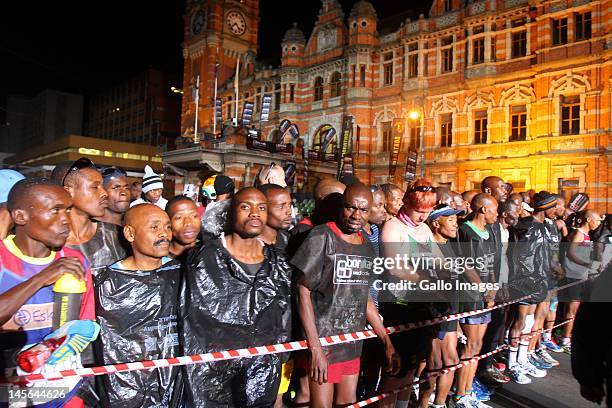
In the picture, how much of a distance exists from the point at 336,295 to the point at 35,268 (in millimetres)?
2076

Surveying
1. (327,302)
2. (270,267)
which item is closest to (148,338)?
(270,267)

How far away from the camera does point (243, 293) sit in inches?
120

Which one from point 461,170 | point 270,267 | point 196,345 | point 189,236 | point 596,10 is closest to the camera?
point 196,345

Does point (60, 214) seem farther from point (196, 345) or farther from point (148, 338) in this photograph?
point (196, 345)

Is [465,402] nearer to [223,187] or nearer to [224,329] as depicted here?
[224,329]

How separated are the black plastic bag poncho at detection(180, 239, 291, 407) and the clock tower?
35.7 m

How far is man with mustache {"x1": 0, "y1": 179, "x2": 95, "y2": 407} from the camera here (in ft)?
7.61

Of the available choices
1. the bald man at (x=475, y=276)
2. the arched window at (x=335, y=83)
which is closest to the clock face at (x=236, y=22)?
the arched window at (x=335, y=83)

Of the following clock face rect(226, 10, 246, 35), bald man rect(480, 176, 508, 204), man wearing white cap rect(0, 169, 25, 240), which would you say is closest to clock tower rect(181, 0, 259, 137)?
clock face rect(226, 10, 246, 35)

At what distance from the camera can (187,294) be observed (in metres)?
2.99

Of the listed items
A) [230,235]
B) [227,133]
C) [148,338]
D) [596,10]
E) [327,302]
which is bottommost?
[148,338]

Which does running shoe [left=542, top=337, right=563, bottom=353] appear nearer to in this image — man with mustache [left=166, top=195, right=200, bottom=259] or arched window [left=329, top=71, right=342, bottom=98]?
man with mustache [left=166, top=195, right=200, bottom=259]

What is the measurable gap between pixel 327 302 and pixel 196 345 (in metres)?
1.05

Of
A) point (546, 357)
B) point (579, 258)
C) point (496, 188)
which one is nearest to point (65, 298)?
point (496, 188)
